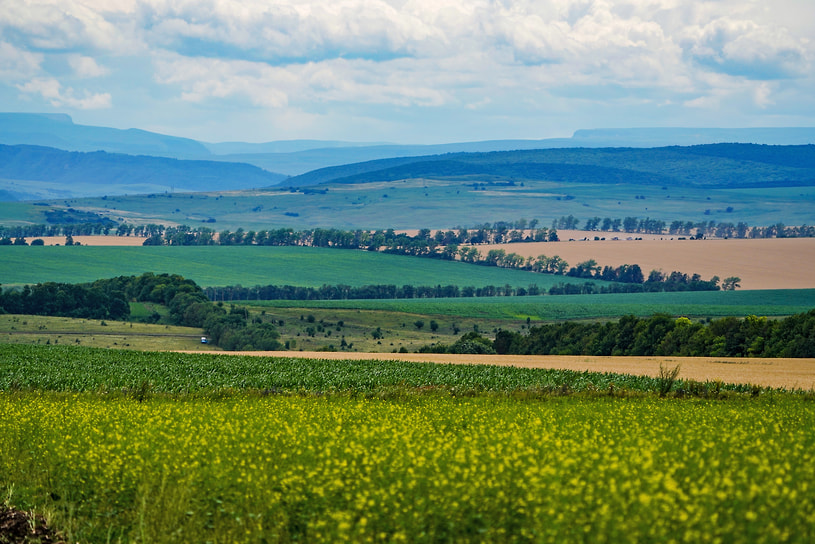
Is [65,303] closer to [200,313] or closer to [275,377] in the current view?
[200,313]

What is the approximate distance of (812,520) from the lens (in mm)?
9992

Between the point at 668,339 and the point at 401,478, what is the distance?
225 feet

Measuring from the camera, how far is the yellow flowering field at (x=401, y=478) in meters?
10.7

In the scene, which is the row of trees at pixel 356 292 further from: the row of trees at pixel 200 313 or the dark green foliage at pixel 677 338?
the dark green foliage at pixel 677 338

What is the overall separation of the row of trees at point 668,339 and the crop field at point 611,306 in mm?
40345

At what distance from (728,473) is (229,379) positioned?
94.8 ft

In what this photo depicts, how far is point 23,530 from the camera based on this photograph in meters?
15.7

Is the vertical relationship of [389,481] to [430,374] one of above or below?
above

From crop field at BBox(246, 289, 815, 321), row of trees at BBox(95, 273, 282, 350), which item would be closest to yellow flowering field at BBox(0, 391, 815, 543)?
row of trees at BBox(95, 273, 282, 350)

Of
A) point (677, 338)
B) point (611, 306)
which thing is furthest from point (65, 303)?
point (611, 306)

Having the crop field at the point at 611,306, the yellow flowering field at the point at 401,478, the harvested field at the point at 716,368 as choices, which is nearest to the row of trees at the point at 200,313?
the crop field at the point at 611,306

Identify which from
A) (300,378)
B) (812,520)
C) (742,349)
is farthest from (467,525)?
(742,349)

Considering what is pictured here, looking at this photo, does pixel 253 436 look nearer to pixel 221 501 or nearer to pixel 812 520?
pixel 221 501

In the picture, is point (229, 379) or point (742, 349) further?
point (742, 349)
